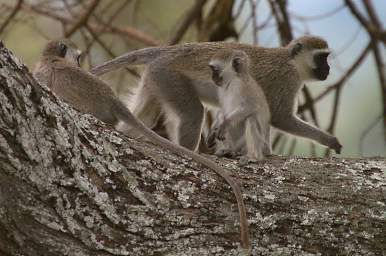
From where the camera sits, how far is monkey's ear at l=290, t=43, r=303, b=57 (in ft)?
17.9

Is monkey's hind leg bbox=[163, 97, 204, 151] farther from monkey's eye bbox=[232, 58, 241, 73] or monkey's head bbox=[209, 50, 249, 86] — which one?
monkey's eye bbox=[232, 58, 241, 73]

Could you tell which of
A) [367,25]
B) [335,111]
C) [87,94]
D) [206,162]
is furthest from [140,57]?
[206,162]

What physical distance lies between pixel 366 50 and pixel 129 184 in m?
3.02

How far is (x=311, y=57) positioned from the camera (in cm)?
543

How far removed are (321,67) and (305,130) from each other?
1.76ft

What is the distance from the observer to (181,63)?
16.6ft

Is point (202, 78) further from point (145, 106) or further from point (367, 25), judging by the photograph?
point (367, 25)

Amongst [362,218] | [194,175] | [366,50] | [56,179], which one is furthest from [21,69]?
[366,50]

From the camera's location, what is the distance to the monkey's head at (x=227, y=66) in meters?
4.65

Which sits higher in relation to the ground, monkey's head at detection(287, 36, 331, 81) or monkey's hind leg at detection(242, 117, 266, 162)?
monkey's head at detection(287, 36, 331, 81)

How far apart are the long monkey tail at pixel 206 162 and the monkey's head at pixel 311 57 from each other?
2.01 m

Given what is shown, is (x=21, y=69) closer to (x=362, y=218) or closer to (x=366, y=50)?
(x=362, y=218)

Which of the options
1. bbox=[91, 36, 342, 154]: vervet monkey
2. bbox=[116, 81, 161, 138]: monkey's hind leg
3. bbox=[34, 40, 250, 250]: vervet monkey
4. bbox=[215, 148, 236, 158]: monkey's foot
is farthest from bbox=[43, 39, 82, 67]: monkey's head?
bbox=[215, 148, 236, 158]: monkey's foot

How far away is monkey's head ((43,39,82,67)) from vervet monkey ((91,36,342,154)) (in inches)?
19.8
